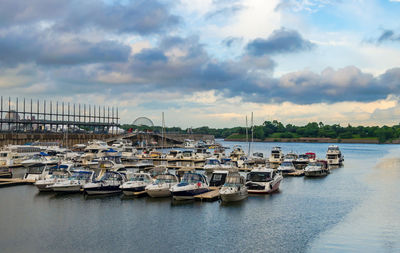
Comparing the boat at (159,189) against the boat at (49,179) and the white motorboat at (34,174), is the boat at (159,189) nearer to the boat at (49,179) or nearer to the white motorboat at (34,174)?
the boat at (49,179)

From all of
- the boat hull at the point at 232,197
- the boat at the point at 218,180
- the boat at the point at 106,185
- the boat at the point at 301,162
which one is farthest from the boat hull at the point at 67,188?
the boat at the point at 301,162

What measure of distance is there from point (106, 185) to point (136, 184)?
3873mm

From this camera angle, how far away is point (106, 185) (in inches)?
1919

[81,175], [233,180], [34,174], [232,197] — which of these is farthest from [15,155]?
[232,197]

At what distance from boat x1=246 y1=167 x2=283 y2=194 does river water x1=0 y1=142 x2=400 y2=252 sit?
56.3 inches

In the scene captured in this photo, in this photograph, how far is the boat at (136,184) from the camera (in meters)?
47.4

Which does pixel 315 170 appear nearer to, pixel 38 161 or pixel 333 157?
pixel 333 157

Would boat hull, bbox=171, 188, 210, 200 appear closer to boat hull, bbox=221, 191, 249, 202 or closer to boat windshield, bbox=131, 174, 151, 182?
boat hull, bbox=221, 191, 249, 202

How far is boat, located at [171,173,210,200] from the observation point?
1742 inches

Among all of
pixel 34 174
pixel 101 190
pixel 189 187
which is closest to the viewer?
pixel 189 187

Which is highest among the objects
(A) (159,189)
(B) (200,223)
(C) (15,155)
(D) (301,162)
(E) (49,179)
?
(C) (15,155)

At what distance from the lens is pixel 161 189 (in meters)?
46.1

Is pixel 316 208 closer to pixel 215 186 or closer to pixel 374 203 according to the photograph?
pixel 374 203

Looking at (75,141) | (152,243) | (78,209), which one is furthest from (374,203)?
(75,141)
